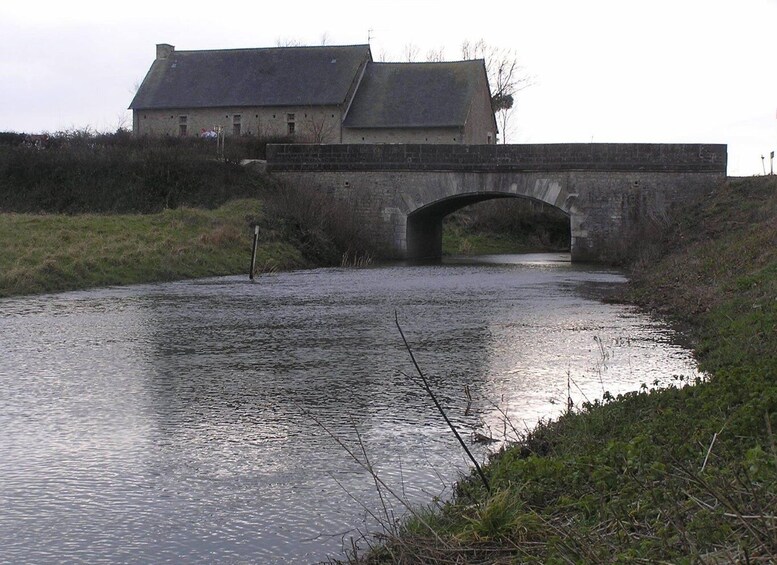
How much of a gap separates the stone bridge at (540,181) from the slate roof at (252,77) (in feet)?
38.3

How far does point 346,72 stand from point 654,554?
4652 cm

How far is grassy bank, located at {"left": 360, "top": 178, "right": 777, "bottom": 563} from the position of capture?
4.30 meters

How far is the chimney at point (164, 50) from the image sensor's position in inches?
2084

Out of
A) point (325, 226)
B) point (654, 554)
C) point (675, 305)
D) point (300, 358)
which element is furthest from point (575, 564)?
point (325, 226)

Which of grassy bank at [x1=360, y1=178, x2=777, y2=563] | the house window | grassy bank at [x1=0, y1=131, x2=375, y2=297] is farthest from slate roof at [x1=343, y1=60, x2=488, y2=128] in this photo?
grassy bank at [x1=360, y1=178, x2=777, y2=563]

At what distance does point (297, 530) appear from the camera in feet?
20.2

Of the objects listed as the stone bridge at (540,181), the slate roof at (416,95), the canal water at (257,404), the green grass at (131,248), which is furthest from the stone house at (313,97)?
the canal water at (257,404)

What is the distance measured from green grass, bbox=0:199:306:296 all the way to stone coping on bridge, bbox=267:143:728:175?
18.7ft

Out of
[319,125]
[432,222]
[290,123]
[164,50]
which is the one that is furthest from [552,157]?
[164,50]

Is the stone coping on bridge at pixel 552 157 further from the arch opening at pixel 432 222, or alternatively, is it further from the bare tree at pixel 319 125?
the bare tree at pixel 319 125

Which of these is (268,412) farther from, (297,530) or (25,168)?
(25,168)

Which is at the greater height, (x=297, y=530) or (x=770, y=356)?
(x=770, y=356)

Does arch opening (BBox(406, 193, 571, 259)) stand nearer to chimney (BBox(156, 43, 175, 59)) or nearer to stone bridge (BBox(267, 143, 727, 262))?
stone bridge (BBox(267, 143, 727, 262))

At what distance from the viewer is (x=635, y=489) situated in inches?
211
